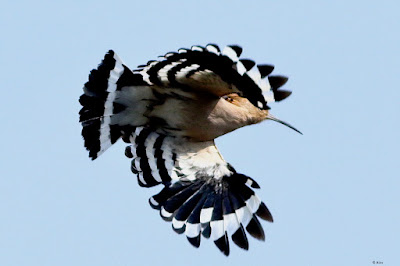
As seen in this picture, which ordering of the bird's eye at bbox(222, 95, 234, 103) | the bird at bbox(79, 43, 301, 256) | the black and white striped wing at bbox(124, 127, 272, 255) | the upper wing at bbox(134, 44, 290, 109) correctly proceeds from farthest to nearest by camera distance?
the bird's eye at bbox(222, 95, 234, 103), the black and white striped wing at bbox(124, 127, 272, 255), the bird at bbox(79, 43, 301, 256), the upper wing at bbox(134, 44, 290, 109)

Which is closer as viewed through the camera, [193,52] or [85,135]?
[193,52]

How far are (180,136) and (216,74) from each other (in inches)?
33.2

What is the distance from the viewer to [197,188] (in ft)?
22.0

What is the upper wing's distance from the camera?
5648 millimetres

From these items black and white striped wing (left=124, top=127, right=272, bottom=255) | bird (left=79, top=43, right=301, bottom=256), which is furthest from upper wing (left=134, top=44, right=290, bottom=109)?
black and white striped wing (left=124, top=127, right=272, bottom=255)

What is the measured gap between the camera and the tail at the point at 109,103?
6.37m

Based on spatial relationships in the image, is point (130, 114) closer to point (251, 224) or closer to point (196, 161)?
point (196, 161)

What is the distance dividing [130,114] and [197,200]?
740mm

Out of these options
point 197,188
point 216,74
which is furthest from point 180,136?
point 216,74

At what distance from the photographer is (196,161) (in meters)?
6.73

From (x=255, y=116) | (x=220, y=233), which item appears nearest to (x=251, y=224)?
(x=220, y=233)

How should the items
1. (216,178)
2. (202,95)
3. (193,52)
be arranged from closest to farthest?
(193,52), (202,95), (216,178)

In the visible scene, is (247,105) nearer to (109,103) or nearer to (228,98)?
(228,98)

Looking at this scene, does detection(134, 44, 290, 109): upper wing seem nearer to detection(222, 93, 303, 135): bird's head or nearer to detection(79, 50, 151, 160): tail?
detection(79, 50, 151, 160): tail
